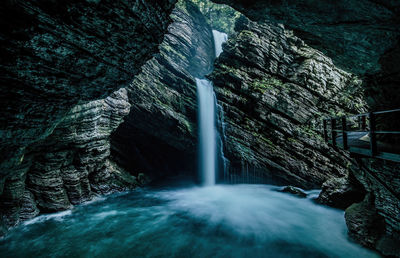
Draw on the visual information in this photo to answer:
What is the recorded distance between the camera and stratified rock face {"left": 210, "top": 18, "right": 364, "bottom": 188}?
45.2ft

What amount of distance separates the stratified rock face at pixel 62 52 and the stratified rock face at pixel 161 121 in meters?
9.40

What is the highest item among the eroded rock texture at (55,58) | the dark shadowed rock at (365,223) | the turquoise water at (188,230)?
the eroded rock texture at (55,58)

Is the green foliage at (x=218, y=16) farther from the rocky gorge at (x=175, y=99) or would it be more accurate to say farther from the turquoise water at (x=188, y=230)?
the turquoise water at (x=188, y=230)

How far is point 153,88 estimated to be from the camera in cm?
1608

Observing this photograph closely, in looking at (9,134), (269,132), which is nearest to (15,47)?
(9,134)

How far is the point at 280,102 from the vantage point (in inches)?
576

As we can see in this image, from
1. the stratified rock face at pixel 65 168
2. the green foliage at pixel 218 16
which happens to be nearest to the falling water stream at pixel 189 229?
the stratified rock face at pixel 65 168

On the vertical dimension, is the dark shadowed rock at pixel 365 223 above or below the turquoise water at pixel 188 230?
above

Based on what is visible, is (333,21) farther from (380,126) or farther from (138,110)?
(138,110)

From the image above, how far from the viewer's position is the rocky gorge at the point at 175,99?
4406mm

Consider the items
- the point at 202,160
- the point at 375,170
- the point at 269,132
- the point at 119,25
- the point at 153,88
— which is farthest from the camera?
the point at 202,160

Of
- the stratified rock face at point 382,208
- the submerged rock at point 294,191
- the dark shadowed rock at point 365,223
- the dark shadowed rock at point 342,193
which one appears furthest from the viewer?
the submerged rock at point 294,191

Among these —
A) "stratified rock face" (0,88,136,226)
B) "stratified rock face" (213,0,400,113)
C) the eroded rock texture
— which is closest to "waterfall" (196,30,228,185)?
"stratified rock face" (0,88,136,226)

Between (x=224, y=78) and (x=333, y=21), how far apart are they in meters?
11.4
